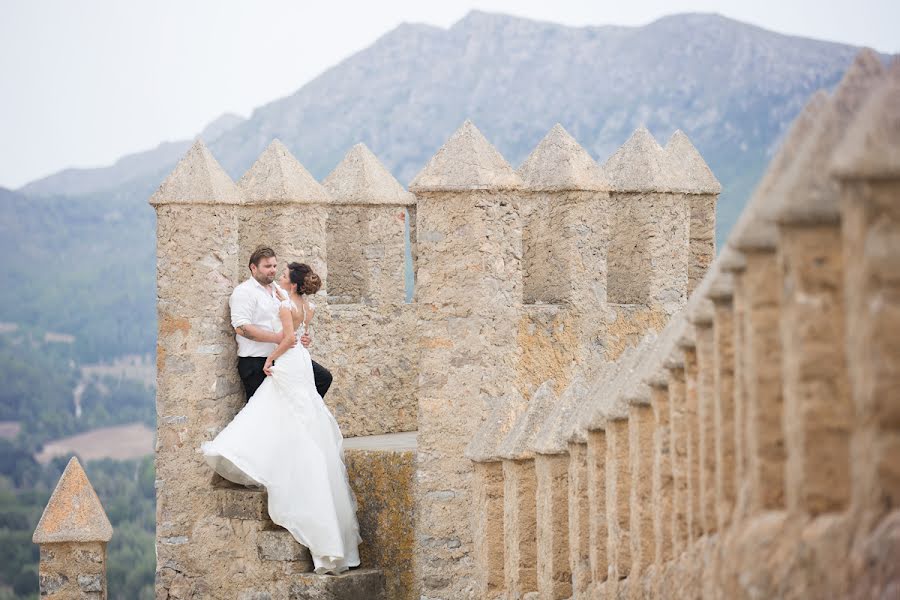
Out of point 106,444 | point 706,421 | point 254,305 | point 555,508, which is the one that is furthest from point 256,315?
point 106,444

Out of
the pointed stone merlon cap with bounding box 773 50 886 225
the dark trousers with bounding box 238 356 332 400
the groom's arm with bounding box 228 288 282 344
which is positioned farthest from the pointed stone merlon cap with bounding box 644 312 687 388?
the dark trousers with bounding box 238 356 332 400

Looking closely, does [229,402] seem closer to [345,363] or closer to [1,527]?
[345,363]

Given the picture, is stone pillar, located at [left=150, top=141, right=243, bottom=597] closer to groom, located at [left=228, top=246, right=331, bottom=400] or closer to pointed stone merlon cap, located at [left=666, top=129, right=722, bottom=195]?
groom, located at [left=228, top=246, right=331, bottom=400]

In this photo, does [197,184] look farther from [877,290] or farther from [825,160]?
[877,290]

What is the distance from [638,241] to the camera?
13133 mm

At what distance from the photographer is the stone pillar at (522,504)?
964cm

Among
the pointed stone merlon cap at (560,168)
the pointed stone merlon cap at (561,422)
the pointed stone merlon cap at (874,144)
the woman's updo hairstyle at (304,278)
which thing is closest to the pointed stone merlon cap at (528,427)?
the pointed stone merlon cap at (561,422)

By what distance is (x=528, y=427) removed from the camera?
9930mm

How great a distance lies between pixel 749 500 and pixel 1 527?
27.8 m

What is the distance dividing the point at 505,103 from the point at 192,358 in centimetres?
2593

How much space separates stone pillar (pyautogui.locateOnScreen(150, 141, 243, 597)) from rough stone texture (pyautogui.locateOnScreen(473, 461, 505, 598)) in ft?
7.96

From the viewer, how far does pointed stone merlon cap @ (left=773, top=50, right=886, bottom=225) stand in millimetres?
4906

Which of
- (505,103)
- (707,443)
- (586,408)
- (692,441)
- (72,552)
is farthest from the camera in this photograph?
(505,103)

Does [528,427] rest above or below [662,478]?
above
